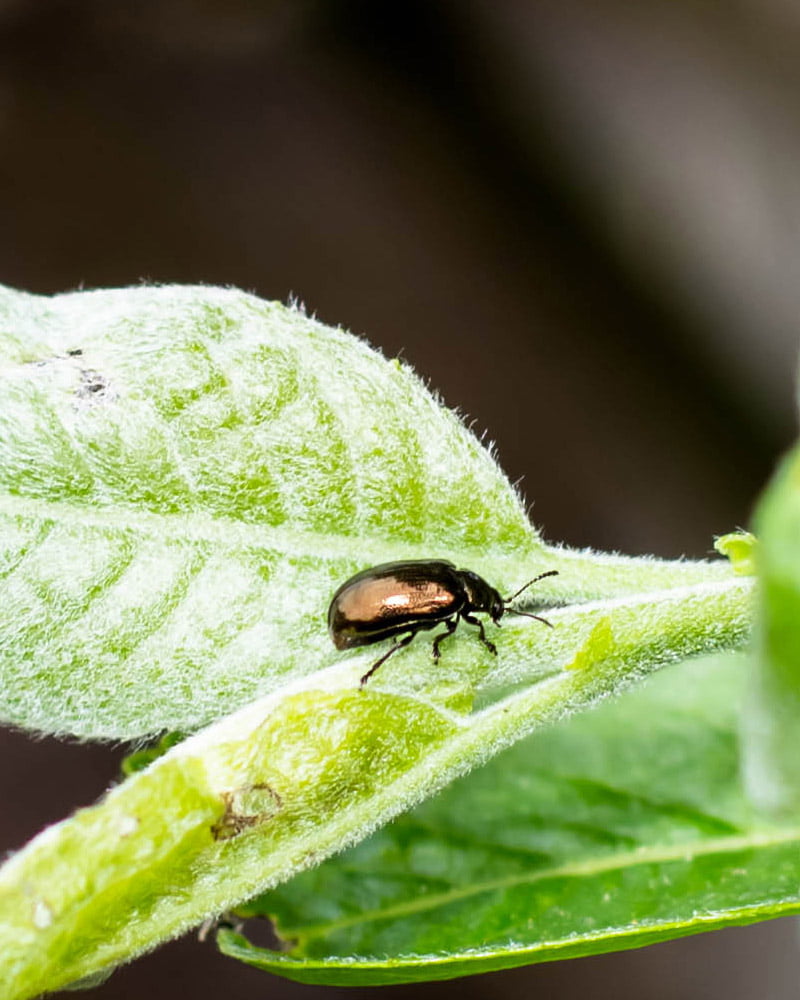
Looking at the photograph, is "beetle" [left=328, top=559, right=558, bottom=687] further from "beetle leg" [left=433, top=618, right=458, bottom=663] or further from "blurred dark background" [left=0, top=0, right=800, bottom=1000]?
"blurred dark background" [left=0, top=0, right=800, bottom=1000]

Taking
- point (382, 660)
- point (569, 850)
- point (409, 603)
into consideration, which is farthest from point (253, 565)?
point (569, 850)

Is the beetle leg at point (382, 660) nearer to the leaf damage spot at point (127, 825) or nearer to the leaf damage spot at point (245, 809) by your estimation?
the leaf damage spot at point (245, 809)

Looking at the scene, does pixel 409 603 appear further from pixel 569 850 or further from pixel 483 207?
pixel 483 207

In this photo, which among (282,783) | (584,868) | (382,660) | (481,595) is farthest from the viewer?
(584,868)

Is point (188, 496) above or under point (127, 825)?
above

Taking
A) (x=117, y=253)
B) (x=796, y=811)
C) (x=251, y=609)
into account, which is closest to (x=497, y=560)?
(x=251, y=609)
